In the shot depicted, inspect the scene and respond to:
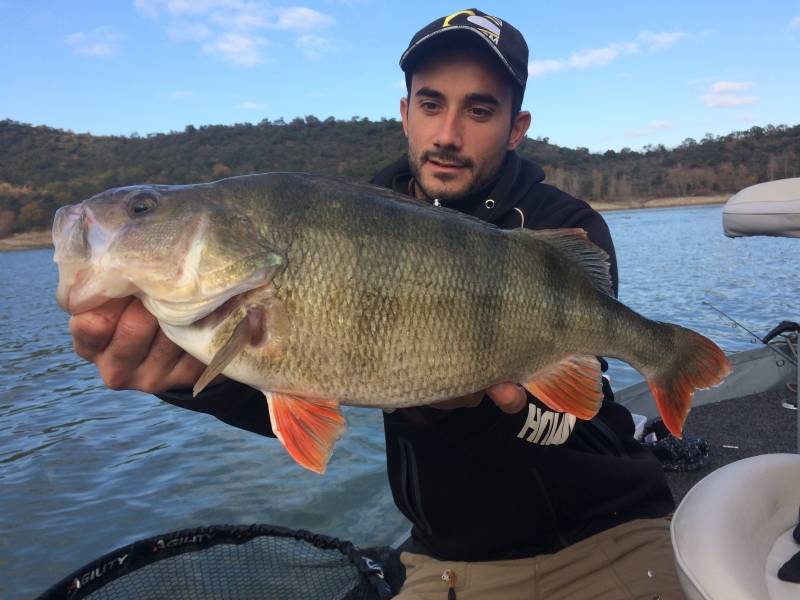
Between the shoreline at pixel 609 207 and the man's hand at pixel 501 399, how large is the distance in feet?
178

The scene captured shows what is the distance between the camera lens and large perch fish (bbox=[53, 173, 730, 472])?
Result: 1821mm

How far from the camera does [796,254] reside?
2439cm

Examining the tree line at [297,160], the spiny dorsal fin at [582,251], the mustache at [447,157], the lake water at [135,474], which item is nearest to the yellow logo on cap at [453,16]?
the mustache at [447,157]

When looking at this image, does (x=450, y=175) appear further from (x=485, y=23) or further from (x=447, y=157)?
(x=485, y=23)

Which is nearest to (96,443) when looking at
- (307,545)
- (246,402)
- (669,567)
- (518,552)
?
(307,545)

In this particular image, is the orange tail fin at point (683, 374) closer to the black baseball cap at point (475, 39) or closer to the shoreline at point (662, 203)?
the black baseball cap at point (475, 39)

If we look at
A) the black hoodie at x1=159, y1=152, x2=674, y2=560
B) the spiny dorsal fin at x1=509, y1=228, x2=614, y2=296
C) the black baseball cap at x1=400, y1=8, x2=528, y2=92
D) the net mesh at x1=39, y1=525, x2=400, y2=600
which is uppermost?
the black baseball cap at x1=400, y1=8, x2=528, y2=92

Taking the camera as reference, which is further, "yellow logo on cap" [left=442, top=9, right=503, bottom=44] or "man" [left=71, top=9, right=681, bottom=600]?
"yellow logo on cap" [left=442, top=9, right=503, bottom=44]

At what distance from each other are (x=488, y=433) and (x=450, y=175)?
143 cm

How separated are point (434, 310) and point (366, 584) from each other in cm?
180

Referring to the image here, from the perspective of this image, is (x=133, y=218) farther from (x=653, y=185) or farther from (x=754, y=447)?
(x=653, y=185)

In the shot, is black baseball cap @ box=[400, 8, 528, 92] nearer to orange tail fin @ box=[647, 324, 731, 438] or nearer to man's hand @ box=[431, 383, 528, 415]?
orange tail fin @ box=[647, 324, 731, 438]

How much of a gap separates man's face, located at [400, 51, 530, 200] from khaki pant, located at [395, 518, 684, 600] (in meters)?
1.83

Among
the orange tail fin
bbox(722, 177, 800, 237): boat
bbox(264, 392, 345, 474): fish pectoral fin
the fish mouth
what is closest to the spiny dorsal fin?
the orange tail fin
